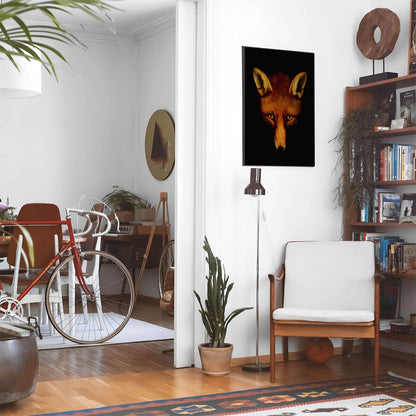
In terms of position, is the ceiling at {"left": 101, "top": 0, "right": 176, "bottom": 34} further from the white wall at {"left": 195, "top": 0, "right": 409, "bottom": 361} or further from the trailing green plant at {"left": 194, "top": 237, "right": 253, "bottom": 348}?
the trailing green plant at {"left": 194, "top": 237, "right": 253, "bottom": 348}

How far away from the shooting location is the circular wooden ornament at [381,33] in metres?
4.65

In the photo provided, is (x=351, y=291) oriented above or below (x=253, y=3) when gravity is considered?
below

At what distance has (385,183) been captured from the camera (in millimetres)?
4660

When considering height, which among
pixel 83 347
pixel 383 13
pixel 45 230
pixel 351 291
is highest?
pixel 383 13

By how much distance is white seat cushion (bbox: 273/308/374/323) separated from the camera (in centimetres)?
390

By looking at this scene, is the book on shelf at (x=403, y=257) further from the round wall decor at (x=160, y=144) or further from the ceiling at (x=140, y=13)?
the ceiling at (x=140, y=13)

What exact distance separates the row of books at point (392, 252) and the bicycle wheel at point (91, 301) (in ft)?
5.92

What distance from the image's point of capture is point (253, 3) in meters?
4.52

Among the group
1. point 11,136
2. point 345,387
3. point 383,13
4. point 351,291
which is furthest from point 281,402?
point 11,136

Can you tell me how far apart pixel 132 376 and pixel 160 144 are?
12.6 feet

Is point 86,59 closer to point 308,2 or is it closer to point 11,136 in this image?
point 11,136

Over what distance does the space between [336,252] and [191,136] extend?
3.87ft

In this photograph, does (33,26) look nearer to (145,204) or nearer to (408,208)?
(408,208)

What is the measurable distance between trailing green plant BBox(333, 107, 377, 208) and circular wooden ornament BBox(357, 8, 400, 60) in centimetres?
39
